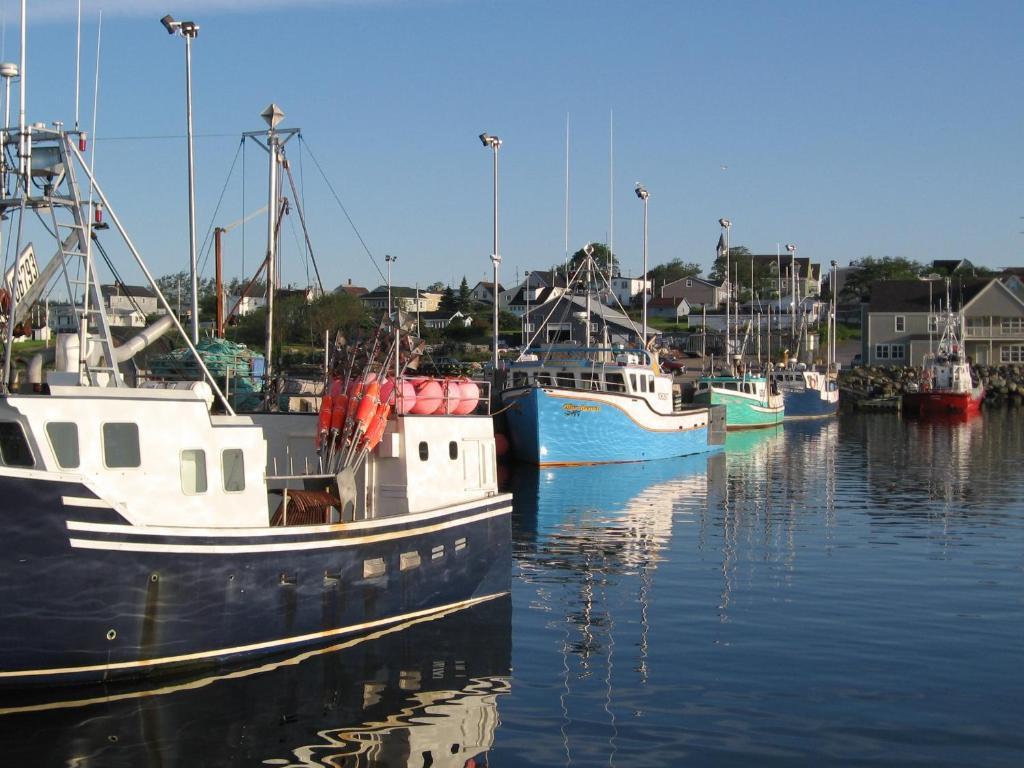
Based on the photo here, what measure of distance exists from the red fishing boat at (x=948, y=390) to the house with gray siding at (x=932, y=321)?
15245 millimetres

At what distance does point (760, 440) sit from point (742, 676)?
51030mm

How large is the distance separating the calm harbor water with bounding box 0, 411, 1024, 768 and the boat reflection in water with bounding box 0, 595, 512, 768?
0.11 ft

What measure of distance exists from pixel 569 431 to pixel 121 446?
3353 centimetres

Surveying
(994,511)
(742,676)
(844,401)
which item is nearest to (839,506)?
(994,511)

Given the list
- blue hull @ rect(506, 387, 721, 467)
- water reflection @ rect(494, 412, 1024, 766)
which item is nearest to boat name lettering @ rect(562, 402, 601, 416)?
blue hull @ rect(506, 387, 721, 467)

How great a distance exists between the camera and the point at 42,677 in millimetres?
14758

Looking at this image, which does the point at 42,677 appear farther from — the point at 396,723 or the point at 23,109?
the point at 23,109

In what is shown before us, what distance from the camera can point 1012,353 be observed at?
117m

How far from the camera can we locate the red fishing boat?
8412 centimetres

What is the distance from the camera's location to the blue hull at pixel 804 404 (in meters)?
86.8

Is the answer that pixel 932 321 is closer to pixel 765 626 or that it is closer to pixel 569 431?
pixel 569 431

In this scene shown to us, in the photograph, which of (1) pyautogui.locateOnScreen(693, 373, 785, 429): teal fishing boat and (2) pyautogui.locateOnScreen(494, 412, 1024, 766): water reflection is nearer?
(2) pyautogui.locateOnScreen(494, 412, 1024, 766): water reflection

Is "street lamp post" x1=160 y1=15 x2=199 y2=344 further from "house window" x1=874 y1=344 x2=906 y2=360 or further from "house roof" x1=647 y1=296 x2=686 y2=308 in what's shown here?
"house roof" x1=647 y1=296 x2=686 y2=308

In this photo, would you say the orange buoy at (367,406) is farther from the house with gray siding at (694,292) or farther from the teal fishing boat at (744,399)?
the house with gray siding at (694,292)
